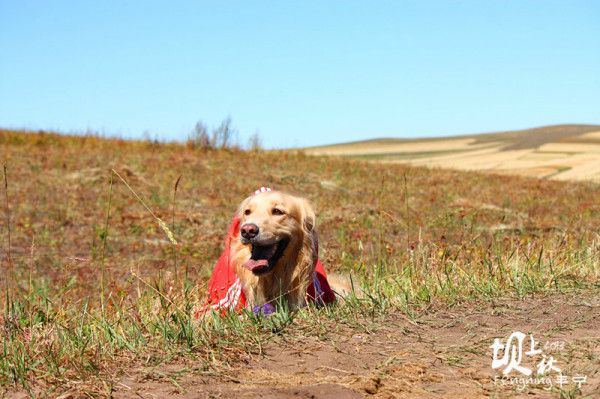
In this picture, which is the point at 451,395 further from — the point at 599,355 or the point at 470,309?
the point at 470,309

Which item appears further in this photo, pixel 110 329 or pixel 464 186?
pixel 464 186

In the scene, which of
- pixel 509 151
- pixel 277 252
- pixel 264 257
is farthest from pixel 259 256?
pixel 509 151

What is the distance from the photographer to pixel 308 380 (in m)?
3.43

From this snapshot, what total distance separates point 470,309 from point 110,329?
6.76 feet

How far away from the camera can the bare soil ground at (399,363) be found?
3.30 m

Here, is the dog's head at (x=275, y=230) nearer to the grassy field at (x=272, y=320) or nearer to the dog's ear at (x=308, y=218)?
the dog's ear at (x=308, y=218)

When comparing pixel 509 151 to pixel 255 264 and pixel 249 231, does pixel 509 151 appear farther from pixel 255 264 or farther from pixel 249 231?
pixel 249 231

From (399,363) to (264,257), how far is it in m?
2.25

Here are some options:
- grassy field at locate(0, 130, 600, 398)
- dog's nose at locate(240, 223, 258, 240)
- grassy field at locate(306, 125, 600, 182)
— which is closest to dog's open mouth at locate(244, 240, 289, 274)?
dog's nose at locate(240, 223, 258, 240)

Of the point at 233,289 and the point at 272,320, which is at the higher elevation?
the point at 272,320

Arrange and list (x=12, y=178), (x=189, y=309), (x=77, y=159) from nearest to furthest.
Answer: (x=189, y=309) < (x=12, y=178) < (x=77, y=159)

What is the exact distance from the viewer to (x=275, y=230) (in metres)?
5.70

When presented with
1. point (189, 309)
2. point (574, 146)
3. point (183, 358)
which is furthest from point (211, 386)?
point (574, 146)

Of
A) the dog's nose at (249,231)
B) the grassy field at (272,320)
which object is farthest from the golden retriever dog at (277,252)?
the grassy field at (272,320)
